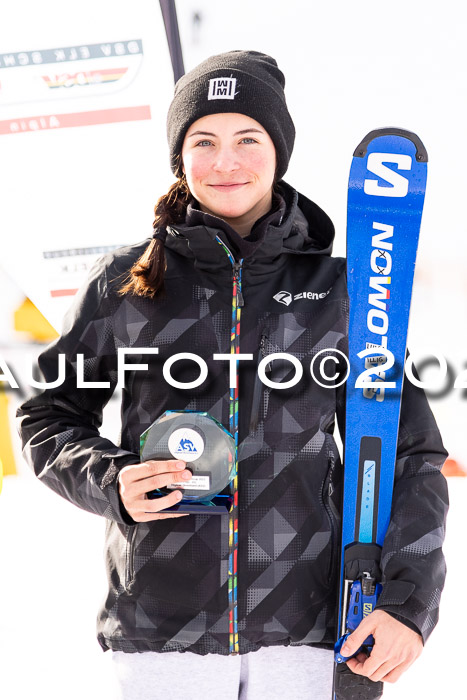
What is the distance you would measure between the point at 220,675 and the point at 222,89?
38.8 inches

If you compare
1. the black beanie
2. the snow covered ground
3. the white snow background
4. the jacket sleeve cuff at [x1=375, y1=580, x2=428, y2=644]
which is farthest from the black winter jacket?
the white snow background

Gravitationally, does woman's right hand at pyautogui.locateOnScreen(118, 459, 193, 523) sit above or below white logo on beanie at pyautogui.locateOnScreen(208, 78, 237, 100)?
below

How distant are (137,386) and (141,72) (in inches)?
62.3

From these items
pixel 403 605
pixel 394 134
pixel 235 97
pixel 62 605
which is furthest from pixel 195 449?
pixel 62 605

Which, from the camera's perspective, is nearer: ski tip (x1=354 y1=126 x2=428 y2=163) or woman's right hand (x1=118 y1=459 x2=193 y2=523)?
woman's right hand (x1=118 y1=459 x2=193 y2=523)

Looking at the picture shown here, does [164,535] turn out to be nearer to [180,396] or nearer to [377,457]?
[180,396]

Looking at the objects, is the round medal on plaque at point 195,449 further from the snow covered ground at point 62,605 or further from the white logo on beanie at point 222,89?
the snow covered ground at point 62,605

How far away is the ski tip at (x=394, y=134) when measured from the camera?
1.40 metres

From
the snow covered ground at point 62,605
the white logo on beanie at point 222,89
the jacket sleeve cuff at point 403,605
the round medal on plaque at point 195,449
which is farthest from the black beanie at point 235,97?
the snow covered ground at point 62,605

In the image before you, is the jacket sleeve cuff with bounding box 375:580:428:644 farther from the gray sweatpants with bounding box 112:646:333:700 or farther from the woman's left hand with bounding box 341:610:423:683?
the gray sweatpants with bounding box 112:646:333:700

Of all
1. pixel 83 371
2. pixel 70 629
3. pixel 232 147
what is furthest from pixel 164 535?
pixel 70 629

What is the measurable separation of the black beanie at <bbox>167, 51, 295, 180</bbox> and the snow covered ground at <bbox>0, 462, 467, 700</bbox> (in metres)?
1.21

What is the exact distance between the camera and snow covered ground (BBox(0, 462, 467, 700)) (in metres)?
2.09

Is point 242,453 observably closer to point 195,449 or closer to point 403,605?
point 195,449
